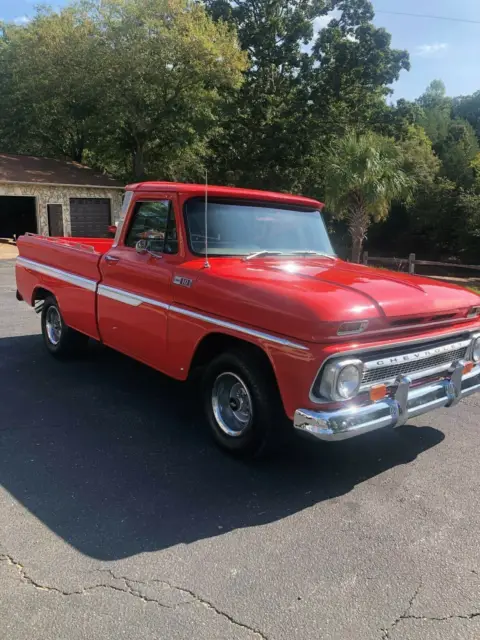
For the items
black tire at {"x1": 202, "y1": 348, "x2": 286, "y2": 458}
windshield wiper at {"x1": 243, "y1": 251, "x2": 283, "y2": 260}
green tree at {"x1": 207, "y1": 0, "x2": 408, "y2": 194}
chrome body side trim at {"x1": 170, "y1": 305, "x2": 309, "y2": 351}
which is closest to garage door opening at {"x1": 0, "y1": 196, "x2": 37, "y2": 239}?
green tree at {"x1": 207, "y1": 0, "x2": 408, "y2": 194}

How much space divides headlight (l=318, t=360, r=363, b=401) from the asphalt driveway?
72 cm

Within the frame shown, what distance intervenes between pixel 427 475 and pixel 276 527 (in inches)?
51.5

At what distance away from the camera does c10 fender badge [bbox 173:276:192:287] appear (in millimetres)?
4105

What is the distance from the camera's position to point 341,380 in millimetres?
3293

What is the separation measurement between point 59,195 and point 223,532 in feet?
82.4

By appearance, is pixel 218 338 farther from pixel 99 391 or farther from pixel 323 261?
pixel 99 391

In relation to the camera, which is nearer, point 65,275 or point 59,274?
point 65,275

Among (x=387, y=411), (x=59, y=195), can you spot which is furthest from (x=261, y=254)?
(x=59, y=195)

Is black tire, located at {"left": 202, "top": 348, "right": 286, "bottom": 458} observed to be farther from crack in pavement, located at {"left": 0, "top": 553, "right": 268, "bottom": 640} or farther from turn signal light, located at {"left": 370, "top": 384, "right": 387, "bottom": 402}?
crack in pavement, located at {"left": 0, "top": 553, "right": 268, "bottom": 640}

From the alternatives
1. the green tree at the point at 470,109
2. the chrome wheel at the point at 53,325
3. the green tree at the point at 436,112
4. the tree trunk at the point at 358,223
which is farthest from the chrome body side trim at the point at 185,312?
the green tree at the point at 470,109

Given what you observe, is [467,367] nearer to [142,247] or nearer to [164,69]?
[142,247]

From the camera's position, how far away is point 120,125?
27328mm

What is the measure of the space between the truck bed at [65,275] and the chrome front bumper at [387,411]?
2.87m

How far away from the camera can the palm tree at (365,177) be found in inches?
643
